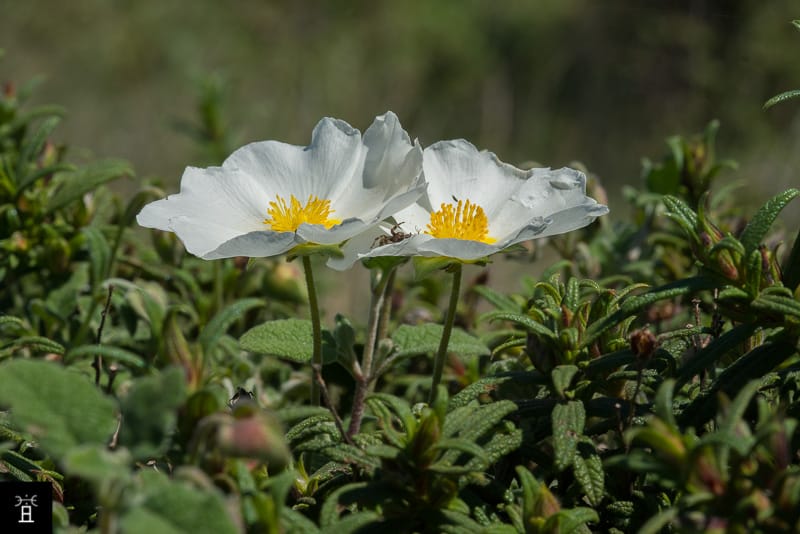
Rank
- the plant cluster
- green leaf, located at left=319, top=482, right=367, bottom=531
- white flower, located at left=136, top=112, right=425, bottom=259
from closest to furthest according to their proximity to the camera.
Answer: the plant cluster, green leaf, located at left=319, top=482, right=367, bottom=531, white flower, located at left=136, top=112, right=425, bottom=259

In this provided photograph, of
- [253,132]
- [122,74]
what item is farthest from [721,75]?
[122,74]

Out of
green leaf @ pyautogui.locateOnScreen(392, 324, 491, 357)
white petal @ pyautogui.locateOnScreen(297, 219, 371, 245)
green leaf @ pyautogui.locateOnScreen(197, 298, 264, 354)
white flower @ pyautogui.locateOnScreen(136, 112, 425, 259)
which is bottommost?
green leaf @ pyautogui.locateOnScreen(392, 324, 491, 357)

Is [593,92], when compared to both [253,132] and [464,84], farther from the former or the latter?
[253,132]

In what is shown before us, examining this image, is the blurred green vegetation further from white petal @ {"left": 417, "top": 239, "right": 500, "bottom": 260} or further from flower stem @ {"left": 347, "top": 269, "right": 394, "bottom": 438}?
white petal @ {"left": 417, "top": 239, "right": 500, "bottom": 260}

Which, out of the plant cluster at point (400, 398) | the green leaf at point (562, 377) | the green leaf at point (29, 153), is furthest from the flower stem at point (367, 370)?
the green leaf at point (29, 153)

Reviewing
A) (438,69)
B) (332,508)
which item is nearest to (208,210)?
(332,508)

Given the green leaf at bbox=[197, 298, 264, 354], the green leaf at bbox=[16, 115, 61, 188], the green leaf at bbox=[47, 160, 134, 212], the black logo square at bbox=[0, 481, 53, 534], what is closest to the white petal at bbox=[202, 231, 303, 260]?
the green leaf at bbox=[197, 298, 264, 354]

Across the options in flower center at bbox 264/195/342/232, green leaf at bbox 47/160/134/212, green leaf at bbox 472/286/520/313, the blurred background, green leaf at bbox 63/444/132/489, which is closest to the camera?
green leaf at bbox 63/444/132/489

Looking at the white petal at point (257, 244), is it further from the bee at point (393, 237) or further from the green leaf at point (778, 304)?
the green leaf at point (778, 304)
